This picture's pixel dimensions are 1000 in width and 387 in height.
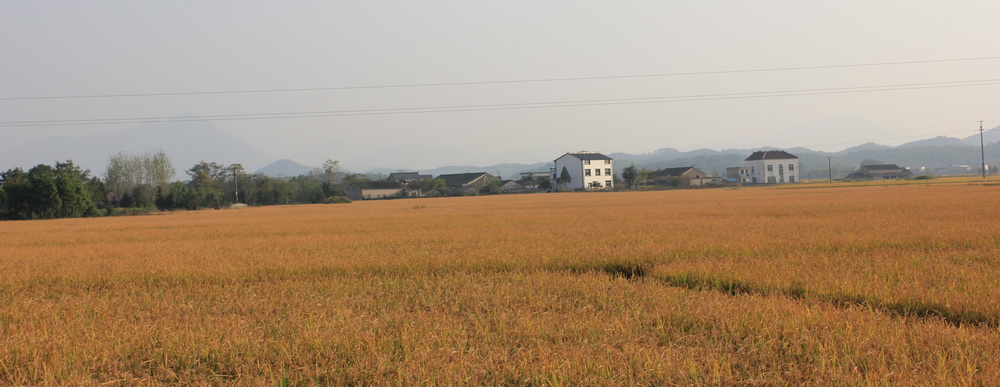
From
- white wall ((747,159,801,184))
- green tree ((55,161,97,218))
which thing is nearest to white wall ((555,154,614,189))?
white wall ((747,159,801,184))

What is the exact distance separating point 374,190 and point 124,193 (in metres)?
39.5

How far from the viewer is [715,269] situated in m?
9.45

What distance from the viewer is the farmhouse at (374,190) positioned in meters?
105

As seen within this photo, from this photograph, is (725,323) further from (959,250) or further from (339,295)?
(959,250)

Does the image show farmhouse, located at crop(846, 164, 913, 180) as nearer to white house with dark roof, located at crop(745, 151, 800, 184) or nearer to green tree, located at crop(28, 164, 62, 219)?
white house with dark roof, located at crop(745, 151, 800, 184)

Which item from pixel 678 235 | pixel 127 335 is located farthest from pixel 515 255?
pixel 127 335

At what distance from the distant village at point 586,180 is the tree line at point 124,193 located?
717 inches

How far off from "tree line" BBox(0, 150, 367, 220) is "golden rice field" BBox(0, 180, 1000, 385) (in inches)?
1845

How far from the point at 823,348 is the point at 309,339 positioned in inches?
170

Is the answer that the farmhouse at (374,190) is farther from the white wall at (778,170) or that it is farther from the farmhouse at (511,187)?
the white wall at (778,170)

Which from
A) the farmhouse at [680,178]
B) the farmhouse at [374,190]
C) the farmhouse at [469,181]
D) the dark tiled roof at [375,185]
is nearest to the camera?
the farmhouse at [374,190]

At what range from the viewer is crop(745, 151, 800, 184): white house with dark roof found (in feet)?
404

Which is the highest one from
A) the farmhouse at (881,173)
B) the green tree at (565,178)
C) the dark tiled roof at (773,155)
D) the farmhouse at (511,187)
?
the dark tiled roof at (773,155)

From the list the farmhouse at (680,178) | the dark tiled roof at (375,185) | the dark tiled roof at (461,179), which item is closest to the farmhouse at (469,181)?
the dark tiled roof at (461,179)
